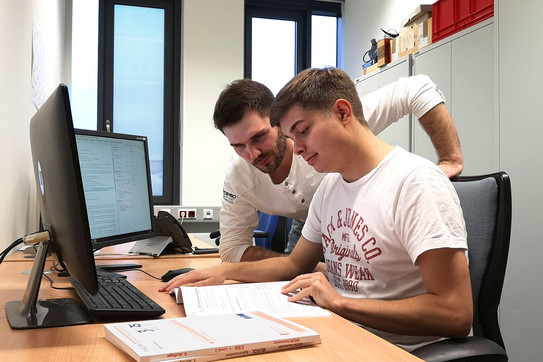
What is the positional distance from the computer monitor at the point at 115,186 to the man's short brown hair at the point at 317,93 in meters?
0.58

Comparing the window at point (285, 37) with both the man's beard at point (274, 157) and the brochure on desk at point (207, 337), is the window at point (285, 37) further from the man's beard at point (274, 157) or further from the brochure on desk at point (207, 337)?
the brochure on desk at point (207, 337)

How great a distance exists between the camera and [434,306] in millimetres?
991

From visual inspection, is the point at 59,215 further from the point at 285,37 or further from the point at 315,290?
the point at 285,37

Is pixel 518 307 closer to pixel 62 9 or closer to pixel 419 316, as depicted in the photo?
pixel 419 316

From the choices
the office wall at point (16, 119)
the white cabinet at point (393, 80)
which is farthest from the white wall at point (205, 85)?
the office wall at point (16, 119)

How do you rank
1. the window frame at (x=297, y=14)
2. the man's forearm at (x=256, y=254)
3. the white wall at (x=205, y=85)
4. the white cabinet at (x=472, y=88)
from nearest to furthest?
the man's forearm at (x=256, y=254)
the white cabinet at (x=472, y=88)
the white wall at (x=205, y=85)
the window frame at (x=297, y=14)

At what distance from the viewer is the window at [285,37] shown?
443cm

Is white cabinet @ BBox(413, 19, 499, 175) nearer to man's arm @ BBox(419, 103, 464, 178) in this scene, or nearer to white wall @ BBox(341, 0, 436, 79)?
man's arm @ BBox(419, 103, 464, 178)

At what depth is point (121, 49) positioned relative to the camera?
13.4ft

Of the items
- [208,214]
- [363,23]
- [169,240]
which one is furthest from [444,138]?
[363,23]

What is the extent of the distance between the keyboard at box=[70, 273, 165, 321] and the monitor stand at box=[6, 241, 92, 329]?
1.1 inches

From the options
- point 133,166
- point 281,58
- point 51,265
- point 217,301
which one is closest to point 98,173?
point 133,166

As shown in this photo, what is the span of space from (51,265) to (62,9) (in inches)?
98.2

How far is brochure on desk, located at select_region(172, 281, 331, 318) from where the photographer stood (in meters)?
1.01
